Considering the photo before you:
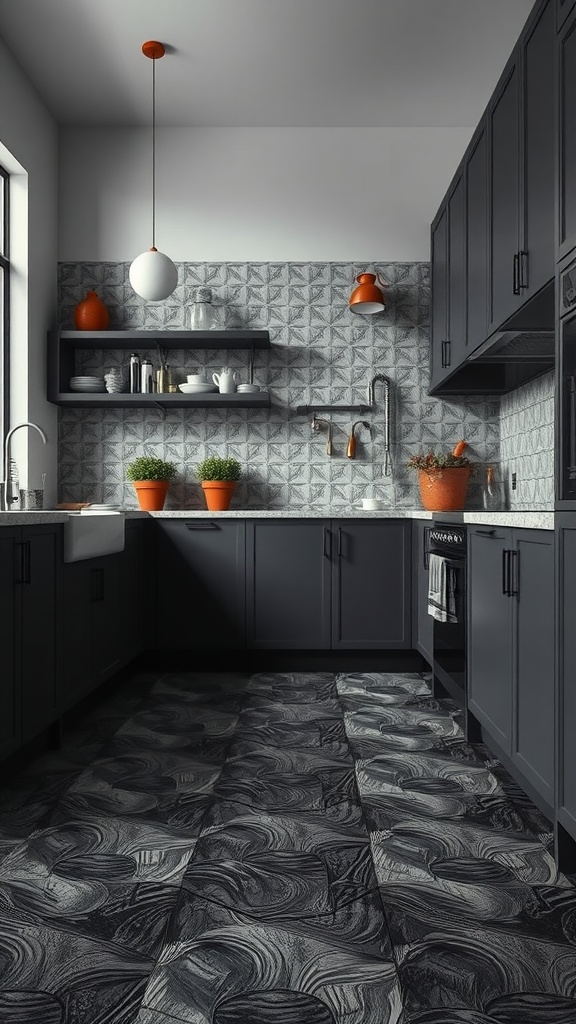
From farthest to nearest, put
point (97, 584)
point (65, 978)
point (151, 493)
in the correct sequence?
point (151, 493) → point (97, 584) → point (65, 978)

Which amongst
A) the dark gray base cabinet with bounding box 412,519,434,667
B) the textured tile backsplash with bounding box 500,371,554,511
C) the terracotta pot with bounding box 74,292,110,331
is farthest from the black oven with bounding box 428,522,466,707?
the terracotta pot with bounding box 74,292,110,331

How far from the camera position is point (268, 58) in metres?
3.82

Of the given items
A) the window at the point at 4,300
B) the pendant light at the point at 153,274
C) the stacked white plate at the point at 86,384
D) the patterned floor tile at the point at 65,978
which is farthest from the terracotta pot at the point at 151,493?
the patterned floor tile at the point at 65,978

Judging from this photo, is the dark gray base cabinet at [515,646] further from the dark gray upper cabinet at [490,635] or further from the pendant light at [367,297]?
the pendant light at [367,297]

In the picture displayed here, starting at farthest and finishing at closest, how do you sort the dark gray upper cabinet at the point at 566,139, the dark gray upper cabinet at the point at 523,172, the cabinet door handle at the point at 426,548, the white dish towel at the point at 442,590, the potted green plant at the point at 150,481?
the potted green plant at the point at 150,481 → the cabinet door handle at the point at 426,548 → the white dish towel at the point at 442,590 → the dark gray upper cabinet at the point at 523,172 → the dark gray upper cabinet at the point at 566,139

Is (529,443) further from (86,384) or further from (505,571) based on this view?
(86,384)

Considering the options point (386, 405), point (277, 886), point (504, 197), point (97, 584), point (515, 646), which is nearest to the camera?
point (277, 886)

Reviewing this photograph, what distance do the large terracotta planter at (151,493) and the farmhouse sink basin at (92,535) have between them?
90 centimetres

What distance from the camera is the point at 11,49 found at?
3.78 metres

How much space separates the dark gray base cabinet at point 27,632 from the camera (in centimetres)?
220

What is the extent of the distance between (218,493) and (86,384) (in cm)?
98

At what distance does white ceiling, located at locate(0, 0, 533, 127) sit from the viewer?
3469 millimetres

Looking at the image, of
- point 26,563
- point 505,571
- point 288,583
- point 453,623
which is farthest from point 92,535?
point 505,571

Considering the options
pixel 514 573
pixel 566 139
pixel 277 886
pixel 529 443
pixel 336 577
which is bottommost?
pixel 277 886
